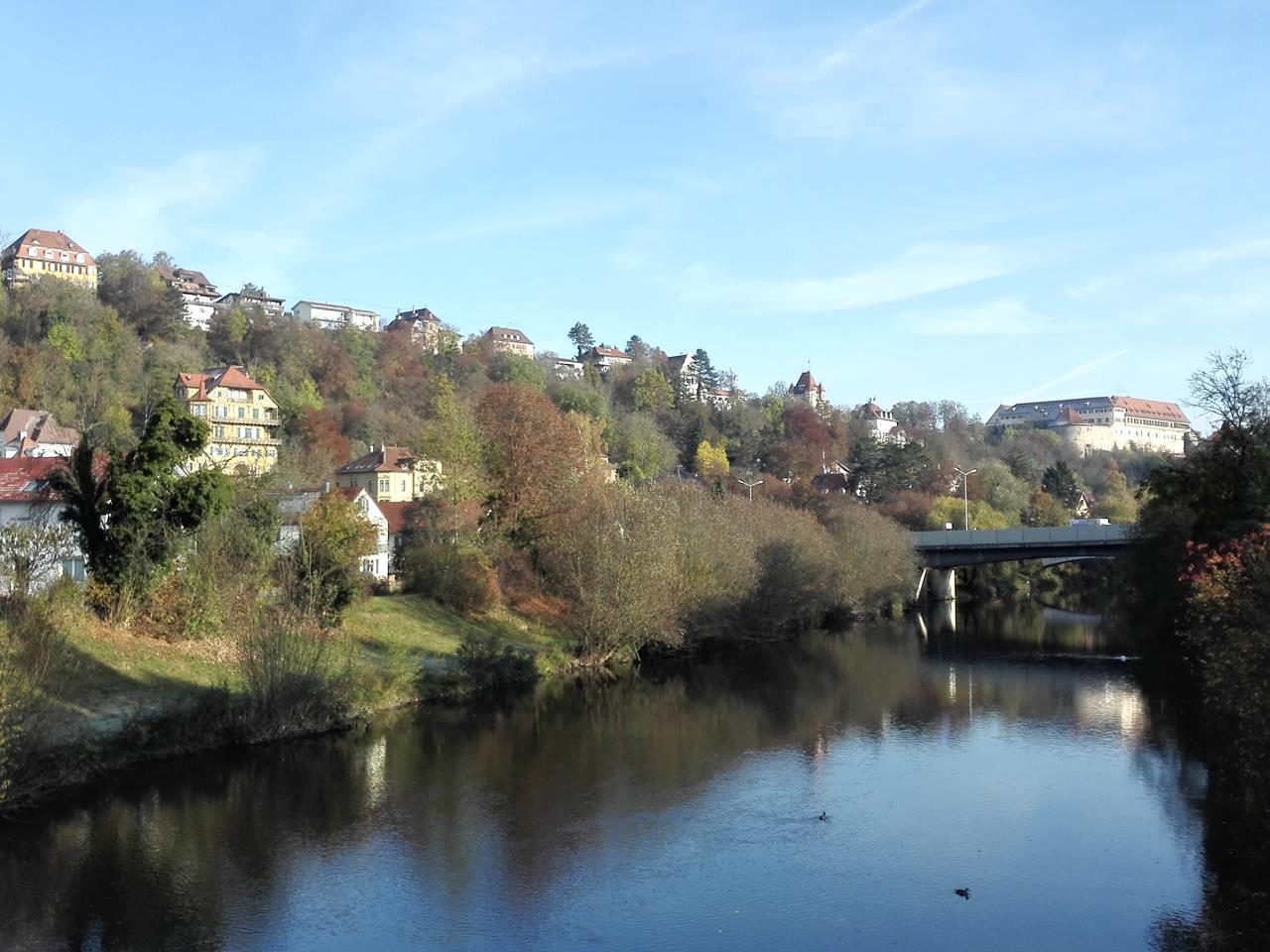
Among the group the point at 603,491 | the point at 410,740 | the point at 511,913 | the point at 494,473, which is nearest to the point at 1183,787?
the point at 511,913

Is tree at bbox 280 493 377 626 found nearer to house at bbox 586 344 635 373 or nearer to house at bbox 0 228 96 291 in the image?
house at bbox 0 228 96 291

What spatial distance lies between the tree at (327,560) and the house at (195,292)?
76.9 m

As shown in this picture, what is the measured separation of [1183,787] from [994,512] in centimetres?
6446

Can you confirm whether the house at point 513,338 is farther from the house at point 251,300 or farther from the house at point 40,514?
the house at point 40,514

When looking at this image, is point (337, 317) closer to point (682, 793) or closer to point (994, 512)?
point (994, 512)

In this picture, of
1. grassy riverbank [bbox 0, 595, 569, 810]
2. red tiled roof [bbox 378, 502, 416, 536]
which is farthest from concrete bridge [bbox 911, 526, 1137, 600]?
grassy riverbank [bbox 0, 595, 569, 810]

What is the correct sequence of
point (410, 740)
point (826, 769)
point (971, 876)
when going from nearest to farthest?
point (971, 876) < point (826, 769) < point (410, 740)

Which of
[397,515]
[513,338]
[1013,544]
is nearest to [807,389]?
[513,338]

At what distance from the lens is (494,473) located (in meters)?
51.4

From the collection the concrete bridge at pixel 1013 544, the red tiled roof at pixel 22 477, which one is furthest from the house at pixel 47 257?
the concrete bridge at pixel 1013 544

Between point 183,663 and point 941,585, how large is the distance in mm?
58065

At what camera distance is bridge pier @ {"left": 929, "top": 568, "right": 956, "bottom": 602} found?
78.8 m

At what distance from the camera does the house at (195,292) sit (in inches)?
4641

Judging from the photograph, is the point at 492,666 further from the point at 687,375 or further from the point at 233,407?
the point at 687,375
